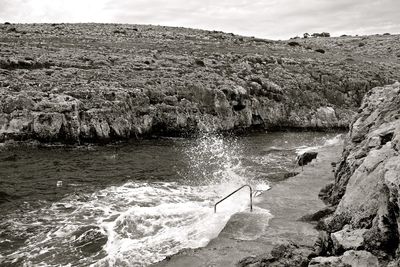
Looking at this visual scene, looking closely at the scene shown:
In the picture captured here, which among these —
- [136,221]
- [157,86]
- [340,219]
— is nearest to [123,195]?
[136,221]

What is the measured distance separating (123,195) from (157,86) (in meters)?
21.0

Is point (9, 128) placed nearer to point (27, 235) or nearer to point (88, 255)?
point (27, 235)

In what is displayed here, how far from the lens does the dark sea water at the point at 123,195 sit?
1585 cm

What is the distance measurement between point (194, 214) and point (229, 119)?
2428 cm

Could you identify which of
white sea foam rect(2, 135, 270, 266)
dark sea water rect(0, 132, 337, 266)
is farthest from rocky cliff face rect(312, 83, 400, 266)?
dark sea water rect(0, 132, 337, 266)

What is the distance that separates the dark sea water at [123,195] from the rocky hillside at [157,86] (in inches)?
123

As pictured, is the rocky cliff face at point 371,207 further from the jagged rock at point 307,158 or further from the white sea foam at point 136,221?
the jagged rock at point 307,158

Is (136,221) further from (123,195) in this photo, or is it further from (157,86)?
(157,86)

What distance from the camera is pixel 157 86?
137ft

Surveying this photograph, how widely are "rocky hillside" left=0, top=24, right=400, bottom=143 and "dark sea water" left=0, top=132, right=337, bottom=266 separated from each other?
3.13 meters

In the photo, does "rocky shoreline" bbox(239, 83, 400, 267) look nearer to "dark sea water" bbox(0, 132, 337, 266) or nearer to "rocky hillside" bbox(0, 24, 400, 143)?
"dark sea water" bbox(0, 132, 337, 266)

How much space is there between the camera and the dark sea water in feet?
52.0

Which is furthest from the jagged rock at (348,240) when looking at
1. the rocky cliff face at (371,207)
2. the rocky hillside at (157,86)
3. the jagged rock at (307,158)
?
the rocky hillside at (157,86)

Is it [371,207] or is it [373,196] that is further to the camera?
[373,196]
